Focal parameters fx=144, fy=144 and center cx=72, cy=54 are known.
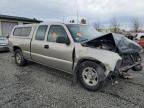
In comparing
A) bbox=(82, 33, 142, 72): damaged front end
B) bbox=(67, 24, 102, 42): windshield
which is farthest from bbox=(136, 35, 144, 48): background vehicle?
bbox=(67, 24, 102, 42): windshield

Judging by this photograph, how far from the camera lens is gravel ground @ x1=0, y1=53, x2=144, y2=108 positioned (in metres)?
3.23

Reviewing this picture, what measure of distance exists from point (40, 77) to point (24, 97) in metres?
1.50

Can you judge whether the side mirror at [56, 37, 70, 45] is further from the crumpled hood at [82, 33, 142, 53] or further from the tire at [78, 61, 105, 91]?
the tire at [78, 61, 105, 91]

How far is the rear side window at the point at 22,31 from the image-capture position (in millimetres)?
5954

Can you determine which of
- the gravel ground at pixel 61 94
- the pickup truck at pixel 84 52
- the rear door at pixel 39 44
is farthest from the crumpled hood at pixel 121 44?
the rear door at pixel 39 44

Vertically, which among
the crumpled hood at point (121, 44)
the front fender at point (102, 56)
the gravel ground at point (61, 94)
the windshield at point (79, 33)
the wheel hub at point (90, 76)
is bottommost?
the gravel ground at point (61, 94)

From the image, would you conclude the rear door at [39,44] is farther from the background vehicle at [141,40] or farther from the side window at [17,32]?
the background vehicle at [141,40]

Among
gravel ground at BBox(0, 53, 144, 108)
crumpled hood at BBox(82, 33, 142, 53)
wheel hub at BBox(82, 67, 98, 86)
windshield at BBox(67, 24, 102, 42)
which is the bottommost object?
gravel ground at BBox(0, 53, 144, 108)

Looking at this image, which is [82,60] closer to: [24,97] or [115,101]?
[115,101]

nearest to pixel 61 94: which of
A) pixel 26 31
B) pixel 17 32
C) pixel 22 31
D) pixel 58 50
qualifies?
pixel 58 50

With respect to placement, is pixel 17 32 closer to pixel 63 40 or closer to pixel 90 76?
pixel 63 40

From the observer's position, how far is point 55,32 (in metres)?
4.71

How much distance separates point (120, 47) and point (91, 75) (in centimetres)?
107

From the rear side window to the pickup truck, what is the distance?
18.4 inches
